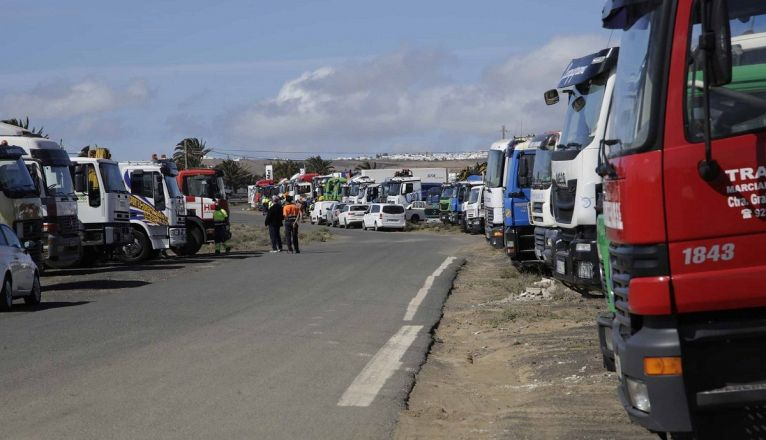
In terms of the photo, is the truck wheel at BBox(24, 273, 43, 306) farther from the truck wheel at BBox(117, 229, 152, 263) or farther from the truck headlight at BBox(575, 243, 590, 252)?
the truck wheel at BBox(117, 229, 152, 263)

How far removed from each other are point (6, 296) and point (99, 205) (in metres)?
11.7

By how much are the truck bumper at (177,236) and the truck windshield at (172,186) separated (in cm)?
102

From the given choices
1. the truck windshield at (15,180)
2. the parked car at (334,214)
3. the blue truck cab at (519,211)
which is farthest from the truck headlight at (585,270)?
the parked car at (334,214)

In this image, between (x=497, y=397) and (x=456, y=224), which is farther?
(x=456, y=224)

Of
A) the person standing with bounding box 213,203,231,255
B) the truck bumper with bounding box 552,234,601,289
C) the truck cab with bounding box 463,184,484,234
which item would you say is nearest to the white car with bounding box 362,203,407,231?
the truck cab with bounding box 463,184,484,234

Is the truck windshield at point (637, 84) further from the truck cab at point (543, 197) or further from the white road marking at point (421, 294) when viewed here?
the white road marking at point (421, 294)

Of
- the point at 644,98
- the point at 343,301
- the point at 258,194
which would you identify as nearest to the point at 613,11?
the point at 644,98

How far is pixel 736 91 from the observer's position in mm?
5992

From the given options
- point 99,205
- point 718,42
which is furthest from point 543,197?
point 99,205

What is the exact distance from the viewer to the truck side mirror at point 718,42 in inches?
219

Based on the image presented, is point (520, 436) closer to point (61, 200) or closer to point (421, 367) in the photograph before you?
point (421, 367)

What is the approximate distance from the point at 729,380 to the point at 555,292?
13.0 metres

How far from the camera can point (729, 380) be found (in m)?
5.75

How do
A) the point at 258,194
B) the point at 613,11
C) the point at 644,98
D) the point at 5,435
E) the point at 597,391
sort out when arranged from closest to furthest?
the point at 644,98 → the point at 613,11 → the point at 5,435 → the point at 597,391 → the point at 258,194
